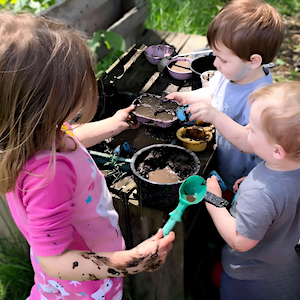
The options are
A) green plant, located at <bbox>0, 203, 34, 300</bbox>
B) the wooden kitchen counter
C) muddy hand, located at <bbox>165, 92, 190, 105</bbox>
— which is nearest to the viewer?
the wooden kitchen counter

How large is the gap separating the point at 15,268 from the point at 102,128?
111cm

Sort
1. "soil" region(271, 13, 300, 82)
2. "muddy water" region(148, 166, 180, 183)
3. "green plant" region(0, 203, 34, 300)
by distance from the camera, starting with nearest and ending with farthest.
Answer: "muddy water" region(148, 166, 180, 183) < "green plant" region(0, 203, 34, 300) < "soil" region(271, 13, 300, 82)

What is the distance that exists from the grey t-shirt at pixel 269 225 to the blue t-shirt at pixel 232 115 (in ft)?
1.16

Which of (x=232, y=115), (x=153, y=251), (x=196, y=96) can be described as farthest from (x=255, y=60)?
(x=153, y=251)

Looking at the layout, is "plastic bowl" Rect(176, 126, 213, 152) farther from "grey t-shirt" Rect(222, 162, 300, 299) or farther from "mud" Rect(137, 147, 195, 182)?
"grey t-shirt" Rect(222, 162, 300, 299)

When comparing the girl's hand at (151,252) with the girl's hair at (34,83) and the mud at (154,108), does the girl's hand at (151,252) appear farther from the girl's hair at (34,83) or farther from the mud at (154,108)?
the mud at (154,108)

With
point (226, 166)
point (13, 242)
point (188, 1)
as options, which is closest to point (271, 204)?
point (226, 166)

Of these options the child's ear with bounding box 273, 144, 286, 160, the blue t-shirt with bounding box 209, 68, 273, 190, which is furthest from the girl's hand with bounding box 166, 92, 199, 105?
the child's ear with bounding box 273, 144, 286, 160

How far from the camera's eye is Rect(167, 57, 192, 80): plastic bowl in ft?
5.93

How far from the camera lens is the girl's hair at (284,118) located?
96cm

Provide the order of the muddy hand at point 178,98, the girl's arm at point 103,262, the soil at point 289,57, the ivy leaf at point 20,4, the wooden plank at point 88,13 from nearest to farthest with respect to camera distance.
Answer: the girl's arm at point 103,262, the muddy hand at point 178,98, the wooden plank at point 88,13, the ivy leaf at point 20,4, the soil at point 289,57

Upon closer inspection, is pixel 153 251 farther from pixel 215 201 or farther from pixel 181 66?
pixel 181 66

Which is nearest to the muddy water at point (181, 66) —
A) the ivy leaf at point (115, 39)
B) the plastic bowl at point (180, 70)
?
the plastic bowl at point (180, 70)

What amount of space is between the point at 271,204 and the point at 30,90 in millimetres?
785
